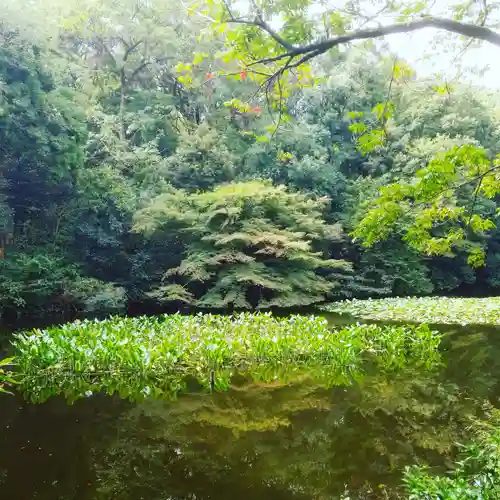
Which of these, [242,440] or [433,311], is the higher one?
[433,311]

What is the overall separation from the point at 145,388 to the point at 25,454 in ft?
6.31

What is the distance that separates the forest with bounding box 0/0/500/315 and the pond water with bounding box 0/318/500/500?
5.62 metres

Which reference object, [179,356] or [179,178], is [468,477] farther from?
[179,178]

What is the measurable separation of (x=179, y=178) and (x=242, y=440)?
47.4 feet

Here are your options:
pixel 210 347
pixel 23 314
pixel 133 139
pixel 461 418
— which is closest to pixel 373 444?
pixel 461 418

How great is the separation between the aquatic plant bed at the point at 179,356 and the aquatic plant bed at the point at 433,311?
350 cm

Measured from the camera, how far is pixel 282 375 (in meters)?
6.19

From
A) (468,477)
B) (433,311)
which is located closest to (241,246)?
(433,311)

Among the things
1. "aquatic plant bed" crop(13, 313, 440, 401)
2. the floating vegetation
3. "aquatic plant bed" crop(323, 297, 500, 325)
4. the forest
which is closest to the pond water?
the floating vegetation

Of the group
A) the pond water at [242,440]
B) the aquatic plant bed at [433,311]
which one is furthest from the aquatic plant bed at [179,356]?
the aquatic plant bed at [433,311]

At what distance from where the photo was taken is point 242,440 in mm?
4008

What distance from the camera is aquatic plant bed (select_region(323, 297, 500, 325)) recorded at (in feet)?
35.6

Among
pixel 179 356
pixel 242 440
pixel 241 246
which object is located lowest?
pixel 242 440

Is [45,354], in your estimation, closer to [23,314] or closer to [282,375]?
[282,375]
